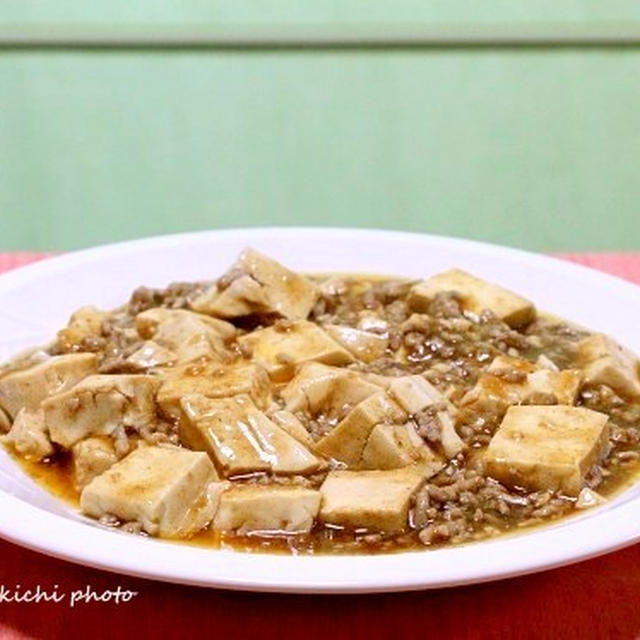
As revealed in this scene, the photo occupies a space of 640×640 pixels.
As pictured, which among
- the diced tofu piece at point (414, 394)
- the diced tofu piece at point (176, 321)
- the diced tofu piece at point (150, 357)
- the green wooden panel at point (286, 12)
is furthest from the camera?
the green wooden panel at point (286, 12)

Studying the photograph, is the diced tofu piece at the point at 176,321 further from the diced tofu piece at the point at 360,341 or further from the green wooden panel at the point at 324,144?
the green wooden panel at the point at 324,144

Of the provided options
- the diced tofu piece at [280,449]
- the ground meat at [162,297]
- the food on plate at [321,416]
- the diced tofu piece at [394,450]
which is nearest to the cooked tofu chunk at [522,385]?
the food on plate at [321,416]

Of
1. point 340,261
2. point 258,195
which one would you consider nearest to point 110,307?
point 340,261

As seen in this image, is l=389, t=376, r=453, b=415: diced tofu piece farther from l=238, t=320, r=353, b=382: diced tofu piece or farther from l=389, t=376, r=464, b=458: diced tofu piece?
l=238, t=320, r=353, b=382: diced tofu piece

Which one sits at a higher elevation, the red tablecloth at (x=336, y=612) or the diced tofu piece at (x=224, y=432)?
the diced tofu piece at (x=224, y=432)

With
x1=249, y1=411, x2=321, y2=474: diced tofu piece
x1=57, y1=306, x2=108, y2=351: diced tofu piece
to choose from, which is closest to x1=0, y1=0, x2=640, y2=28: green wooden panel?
x1=57, y1=306, x2=108, y2=351: diced tofu piece

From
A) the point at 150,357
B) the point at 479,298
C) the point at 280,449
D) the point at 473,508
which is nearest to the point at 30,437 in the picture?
the point at 150,357
